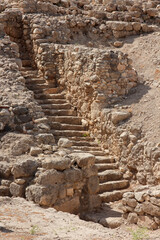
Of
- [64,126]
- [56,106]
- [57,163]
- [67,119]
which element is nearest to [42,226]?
[57,163]

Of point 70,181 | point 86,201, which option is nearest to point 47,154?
point 70,181

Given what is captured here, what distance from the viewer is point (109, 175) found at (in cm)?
852

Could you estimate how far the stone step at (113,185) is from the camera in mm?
8139

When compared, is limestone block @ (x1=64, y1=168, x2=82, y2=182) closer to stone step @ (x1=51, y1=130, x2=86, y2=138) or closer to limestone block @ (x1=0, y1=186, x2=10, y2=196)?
limestone block @ (x1=0, y1=186, x2=10, y2=196)

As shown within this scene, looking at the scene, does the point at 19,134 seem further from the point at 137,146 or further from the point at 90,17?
the point at 90,17

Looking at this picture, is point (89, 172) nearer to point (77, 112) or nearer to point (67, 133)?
point (67, 133)

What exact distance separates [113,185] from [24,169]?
8.79 feet

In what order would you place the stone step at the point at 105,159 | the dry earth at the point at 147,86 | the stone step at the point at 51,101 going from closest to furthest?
the dry earth at the point at 147,86
the stone step at the point at 105,159
the stone step at the point at 51,101

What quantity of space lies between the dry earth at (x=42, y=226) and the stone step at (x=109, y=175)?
2515mm

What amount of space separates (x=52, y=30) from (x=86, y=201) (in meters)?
6.64

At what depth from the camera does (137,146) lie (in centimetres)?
845

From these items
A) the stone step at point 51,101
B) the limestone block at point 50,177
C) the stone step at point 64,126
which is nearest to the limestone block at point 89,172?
the limestone block at point 50,177

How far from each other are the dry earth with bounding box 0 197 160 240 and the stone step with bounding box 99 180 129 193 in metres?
2.27

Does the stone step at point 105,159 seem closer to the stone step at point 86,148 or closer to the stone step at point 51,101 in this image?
the stone step at point 86,148
